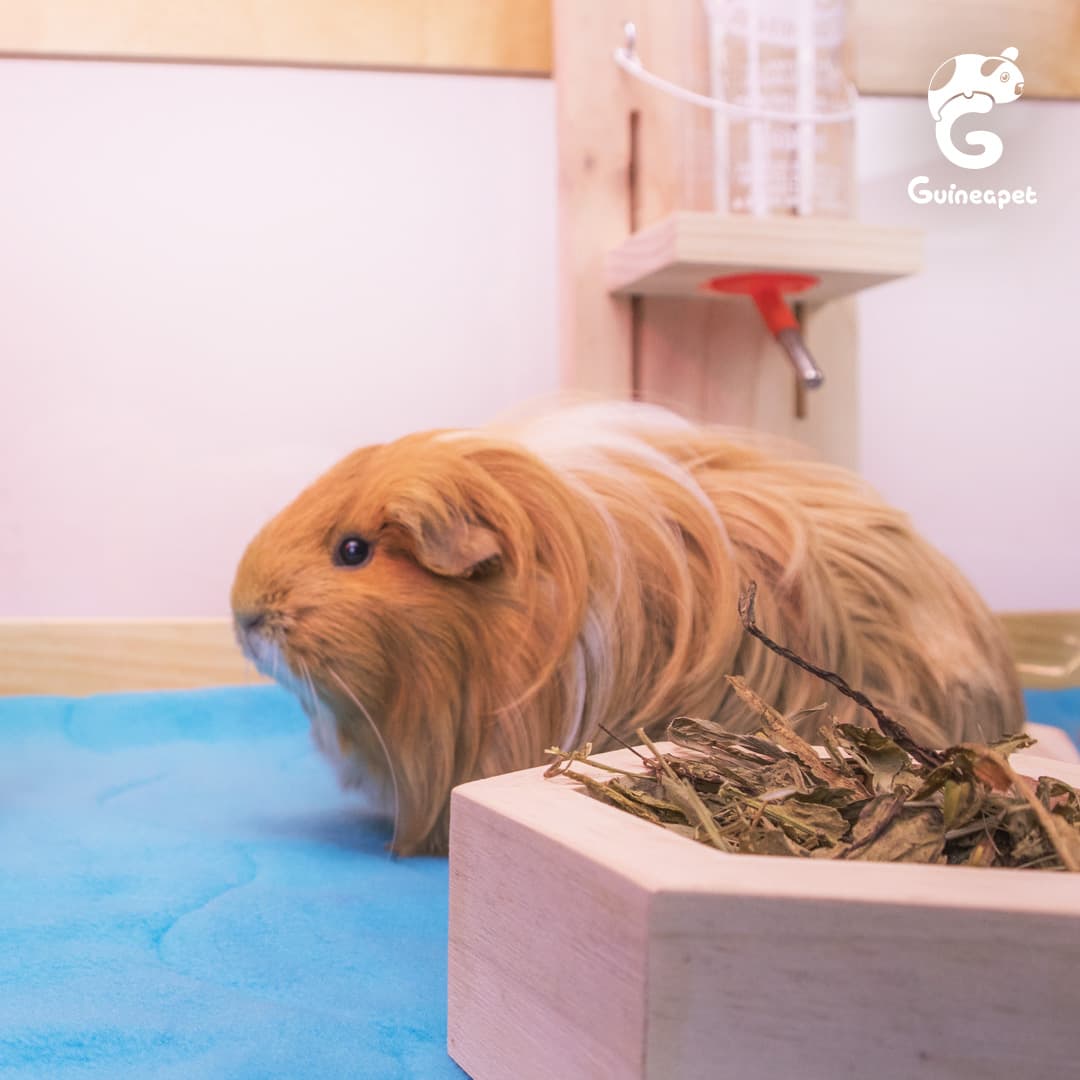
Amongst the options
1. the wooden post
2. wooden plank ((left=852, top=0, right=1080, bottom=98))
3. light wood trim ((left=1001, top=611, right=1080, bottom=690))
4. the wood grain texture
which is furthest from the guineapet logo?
the wood grain texture

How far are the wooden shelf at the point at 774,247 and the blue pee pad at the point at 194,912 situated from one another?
0.65 metres

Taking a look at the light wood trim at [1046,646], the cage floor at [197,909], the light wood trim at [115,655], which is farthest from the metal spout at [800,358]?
the light wood trim at [115,655]

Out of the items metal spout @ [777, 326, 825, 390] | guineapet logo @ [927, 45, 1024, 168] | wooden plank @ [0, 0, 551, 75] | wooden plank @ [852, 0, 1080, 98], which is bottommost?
metal spout @ [777, 326, 825, 390]

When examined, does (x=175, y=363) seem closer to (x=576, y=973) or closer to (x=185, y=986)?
(x=185, y=986)

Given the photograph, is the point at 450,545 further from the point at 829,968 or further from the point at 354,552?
the point at 829,968

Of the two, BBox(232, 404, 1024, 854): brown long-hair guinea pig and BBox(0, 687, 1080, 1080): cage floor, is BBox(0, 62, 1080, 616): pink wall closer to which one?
BBox(0, 687, 1080, 1080): cage floor

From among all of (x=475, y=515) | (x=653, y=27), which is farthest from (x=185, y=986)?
(x=653, y=27)

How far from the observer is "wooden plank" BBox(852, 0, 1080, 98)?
1094 mm

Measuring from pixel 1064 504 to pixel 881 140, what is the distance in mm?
412

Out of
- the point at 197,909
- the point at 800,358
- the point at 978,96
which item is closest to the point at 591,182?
the point at 800,358

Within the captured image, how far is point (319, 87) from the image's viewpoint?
1384 mm

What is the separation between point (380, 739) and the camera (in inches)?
41.0

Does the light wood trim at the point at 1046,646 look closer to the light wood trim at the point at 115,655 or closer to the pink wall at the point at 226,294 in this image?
the pink wall at the point at 226,294

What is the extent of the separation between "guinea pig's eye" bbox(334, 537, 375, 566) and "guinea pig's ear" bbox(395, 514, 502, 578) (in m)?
0.05
